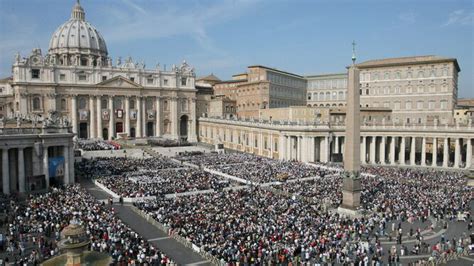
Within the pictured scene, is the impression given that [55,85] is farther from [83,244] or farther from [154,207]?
[83,244]

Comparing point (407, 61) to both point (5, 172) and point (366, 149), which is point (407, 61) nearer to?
point (366, 149)

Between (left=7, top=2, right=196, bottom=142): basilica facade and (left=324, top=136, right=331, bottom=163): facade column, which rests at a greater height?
(left=7, top=2, right=196, bottom=142): basilica facade

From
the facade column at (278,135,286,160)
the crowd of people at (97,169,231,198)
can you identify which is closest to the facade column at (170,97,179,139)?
the facade column at (278,135,286,160)

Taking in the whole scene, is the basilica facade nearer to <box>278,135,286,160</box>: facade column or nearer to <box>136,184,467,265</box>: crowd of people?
<box>278,135,286,160</box>: facade column

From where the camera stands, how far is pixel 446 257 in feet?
66.8

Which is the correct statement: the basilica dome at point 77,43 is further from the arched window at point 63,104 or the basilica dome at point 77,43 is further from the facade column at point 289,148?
the facade column at point 289,148

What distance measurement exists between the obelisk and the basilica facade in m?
58.0

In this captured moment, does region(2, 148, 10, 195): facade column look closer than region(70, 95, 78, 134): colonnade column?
Yes

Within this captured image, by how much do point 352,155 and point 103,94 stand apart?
65.1m

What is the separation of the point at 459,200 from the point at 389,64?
1851 inches

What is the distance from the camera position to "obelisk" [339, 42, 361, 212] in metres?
28.3

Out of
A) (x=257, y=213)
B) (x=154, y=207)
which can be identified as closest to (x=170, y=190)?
(x=154, y=207)

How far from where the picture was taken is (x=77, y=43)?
102m

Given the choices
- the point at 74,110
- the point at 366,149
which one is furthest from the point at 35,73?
the point at 366,149
